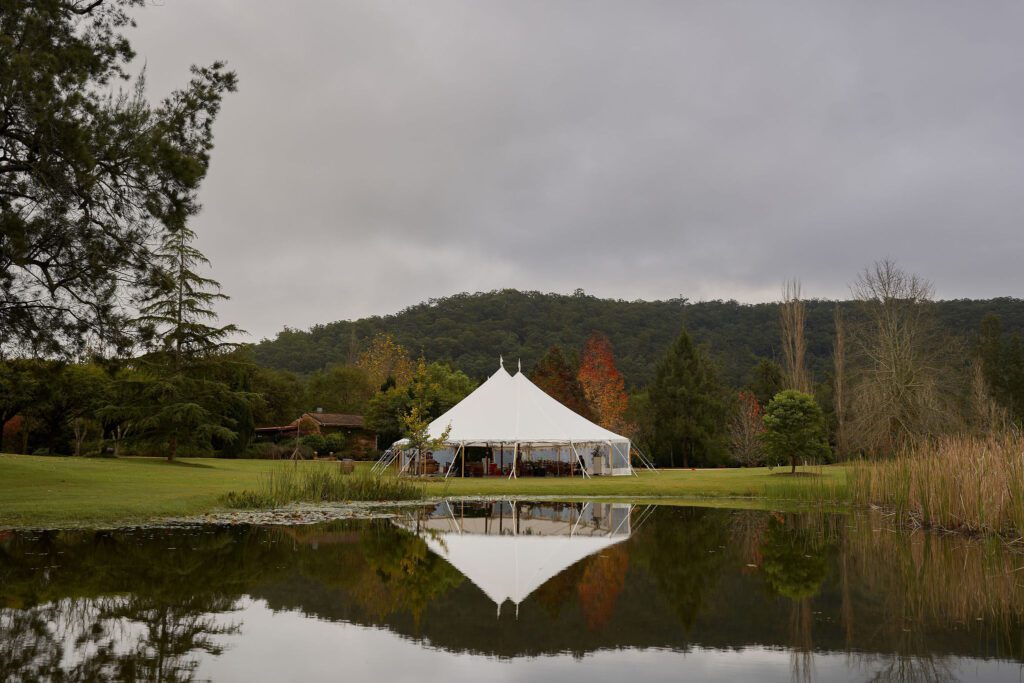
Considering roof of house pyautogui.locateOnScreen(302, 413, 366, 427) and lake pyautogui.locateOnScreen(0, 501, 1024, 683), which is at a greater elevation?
roof of house pyautogui.locateOnScreen(302, 413, 366, 427)

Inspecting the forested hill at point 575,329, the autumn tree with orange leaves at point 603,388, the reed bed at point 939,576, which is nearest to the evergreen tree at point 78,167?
the reed bed at point 939,576

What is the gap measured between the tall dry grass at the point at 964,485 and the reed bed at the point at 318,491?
28.6 feet

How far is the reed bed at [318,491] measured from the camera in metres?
13.8

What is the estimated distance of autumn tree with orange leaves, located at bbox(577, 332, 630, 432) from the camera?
39.4m

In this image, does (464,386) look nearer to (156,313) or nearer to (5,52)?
(156,313)

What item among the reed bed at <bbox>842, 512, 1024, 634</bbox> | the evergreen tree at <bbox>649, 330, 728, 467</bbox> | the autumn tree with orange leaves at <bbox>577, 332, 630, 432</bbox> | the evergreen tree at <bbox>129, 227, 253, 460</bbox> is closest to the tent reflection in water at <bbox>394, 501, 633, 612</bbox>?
the reed bed at <bbox>842, 512, 1024, 634</bbox>

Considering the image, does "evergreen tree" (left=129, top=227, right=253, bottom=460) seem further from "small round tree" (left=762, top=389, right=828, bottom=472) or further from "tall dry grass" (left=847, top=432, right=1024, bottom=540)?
"tall dry grass" (left=847, top=432, right=1024, bottom=540)

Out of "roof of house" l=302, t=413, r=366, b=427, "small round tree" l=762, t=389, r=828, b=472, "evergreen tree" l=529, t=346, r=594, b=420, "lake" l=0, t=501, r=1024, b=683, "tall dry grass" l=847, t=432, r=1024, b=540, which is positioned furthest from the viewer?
"roof of house" l=302, t=413, r=366, b=427

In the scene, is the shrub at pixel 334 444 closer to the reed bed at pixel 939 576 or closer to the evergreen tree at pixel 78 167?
the evergreen tree at pixel 78 167

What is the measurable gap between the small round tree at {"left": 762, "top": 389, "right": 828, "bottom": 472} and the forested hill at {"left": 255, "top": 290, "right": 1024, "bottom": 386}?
18.5m

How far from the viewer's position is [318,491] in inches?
589

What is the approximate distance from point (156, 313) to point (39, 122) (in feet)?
59.6

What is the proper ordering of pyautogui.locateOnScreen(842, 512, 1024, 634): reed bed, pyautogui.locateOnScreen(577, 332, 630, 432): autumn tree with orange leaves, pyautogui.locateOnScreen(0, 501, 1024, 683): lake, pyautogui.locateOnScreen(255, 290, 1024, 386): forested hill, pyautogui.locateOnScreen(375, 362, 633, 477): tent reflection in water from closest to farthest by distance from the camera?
pyautogui.locateOnScreen(0, 501, 1024, 683): lake
pyautogui.locateOnScreen(842, 512, 1024, 634): reed bed
pyautogui.locateOnScreen(375, 362, 633, 477): tent reflection in water
pyautogui.locateOnScreen(577, 332, 630, 432): autumn tree with orange leaves
pyautogui.locateOnScreen(255, 290, 1024, 386): forested hill

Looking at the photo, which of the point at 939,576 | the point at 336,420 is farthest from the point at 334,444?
the point at 939,576
